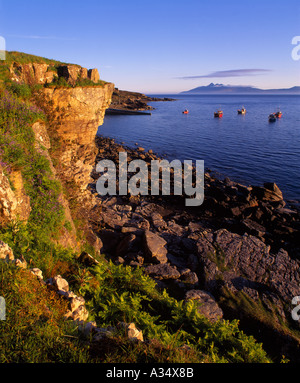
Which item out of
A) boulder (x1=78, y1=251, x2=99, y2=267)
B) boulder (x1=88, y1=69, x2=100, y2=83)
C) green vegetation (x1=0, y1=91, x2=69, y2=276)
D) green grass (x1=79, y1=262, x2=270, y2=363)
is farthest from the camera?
boulder (x1=88, y1=69, x2=100, y2=83)

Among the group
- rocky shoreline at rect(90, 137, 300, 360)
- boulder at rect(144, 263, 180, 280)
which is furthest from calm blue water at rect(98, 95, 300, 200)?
boulder at rect(144, 263, 180, 280)

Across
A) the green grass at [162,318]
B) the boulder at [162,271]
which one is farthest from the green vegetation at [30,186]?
the boulder at [162,271]

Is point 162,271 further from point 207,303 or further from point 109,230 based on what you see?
point 109,230

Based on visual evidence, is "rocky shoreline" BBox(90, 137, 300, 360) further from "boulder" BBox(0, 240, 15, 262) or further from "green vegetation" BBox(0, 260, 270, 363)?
"boulder" BBox(0, 240, 15, 262)

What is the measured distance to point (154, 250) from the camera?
1391cm

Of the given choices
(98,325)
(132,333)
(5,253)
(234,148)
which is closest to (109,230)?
(5,253)

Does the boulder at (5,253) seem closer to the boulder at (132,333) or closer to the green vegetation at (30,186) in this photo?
the green vegetation at (30,186)

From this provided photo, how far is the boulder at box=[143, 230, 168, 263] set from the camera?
13781 mm

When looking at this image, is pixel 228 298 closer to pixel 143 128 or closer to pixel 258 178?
pixel 258 178

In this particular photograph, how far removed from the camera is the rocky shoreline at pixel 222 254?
11016mm

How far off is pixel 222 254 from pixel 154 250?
4.41m

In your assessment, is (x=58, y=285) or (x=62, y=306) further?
(x=58, y=285)

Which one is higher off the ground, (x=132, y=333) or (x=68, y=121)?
(x=68, y=121)

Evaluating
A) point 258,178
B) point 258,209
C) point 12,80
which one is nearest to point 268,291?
point 258,209
